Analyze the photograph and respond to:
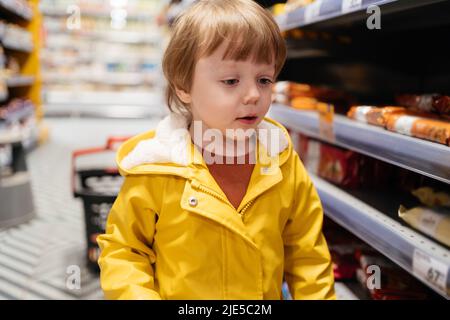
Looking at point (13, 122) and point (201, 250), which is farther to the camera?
point (13, 122)

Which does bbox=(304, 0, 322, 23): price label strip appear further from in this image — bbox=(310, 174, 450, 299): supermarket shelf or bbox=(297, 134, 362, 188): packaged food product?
bbox=(310, 174, 450, 299): supermarket shelf

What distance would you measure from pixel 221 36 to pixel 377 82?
1571 millimetres

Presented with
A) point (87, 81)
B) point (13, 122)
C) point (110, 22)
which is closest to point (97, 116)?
point (87, 81)

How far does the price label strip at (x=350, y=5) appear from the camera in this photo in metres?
1.28

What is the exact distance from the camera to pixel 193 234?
1017 millimetres

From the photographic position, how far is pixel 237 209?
3.45ft

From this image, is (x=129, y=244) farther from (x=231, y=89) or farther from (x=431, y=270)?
(x=431, y=270)

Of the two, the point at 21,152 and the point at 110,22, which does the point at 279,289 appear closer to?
the point at 21,152

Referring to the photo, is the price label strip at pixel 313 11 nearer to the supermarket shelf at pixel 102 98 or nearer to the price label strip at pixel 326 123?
the price label strip at pixel 326 123

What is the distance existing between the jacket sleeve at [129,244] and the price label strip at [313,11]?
90 cm

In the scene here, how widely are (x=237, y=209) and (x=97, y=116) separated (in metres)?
8.10

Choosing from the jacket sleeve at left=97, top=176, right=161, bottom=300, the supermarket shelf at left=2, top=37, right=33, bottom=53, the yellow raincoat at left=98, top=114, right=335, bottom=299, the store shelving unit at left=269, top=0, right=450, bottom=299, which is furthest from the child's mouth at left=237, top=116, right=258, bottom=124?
the supermarket shelf at left=2, top=37, right=33, bottom=53

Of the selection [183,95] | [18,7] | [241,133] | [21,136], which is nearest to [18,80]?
[18,7]

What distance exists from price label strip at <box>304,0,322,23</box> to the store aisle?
114cm
